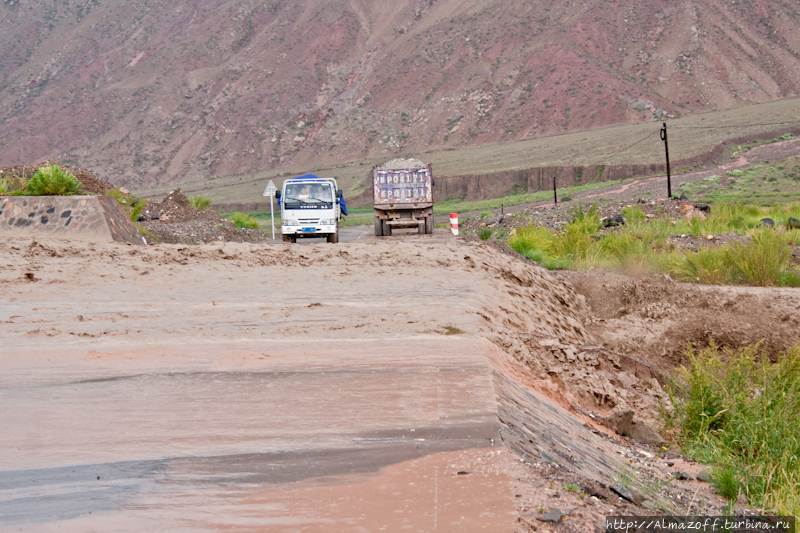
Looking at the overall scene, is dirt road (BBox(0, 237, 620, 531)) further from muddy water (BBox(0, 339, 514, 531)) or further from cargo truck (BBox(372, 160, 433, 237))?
cargo truck (BBox(372, 160, 433, 237))

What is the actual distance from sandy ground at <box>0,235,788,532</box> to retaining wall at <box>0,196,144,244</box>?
388cm

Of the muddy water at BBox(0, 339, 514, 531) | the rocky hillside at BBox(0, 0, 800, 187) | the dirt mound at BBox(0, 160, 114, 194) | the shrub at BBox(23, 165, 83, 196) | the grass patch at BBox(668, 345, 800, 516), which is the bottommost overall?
the grass patch at BBox(668, 345, 800, 516)

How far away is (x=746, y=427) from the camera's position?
6137mm

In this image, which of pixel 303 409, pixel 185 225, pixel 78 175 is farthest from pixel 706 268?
pixel 78 175

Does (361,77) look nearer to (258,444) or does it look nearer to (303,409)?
(303,409)

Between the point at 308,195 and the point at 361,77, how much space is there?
64.9 metres

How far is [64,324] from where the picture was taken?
25.7 ft

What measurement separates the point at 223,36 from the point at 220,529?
3710 inches

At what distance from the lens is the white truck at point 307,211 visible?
20.7 m

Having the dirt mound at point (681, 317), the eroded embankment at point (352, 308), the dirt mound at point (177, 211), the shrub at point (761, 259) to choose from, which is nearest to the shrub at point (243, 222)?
the dirt mound at point (177, 211)

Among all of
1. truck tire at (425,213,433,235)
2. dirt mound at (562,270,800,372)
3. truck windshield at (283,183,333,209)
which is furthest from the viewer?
truck tire at (425,213,433,235)

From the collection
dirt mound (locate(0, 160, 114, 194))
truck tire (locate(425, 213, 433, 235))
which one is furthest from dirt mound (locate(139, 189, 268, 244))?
truck tire (locate(425, 213, 433, 235))

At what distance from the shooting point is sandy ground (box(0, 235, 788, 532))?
150 inches

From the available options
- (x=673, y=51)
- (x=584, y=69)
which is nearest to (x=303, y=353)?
(x=584, y=69)
